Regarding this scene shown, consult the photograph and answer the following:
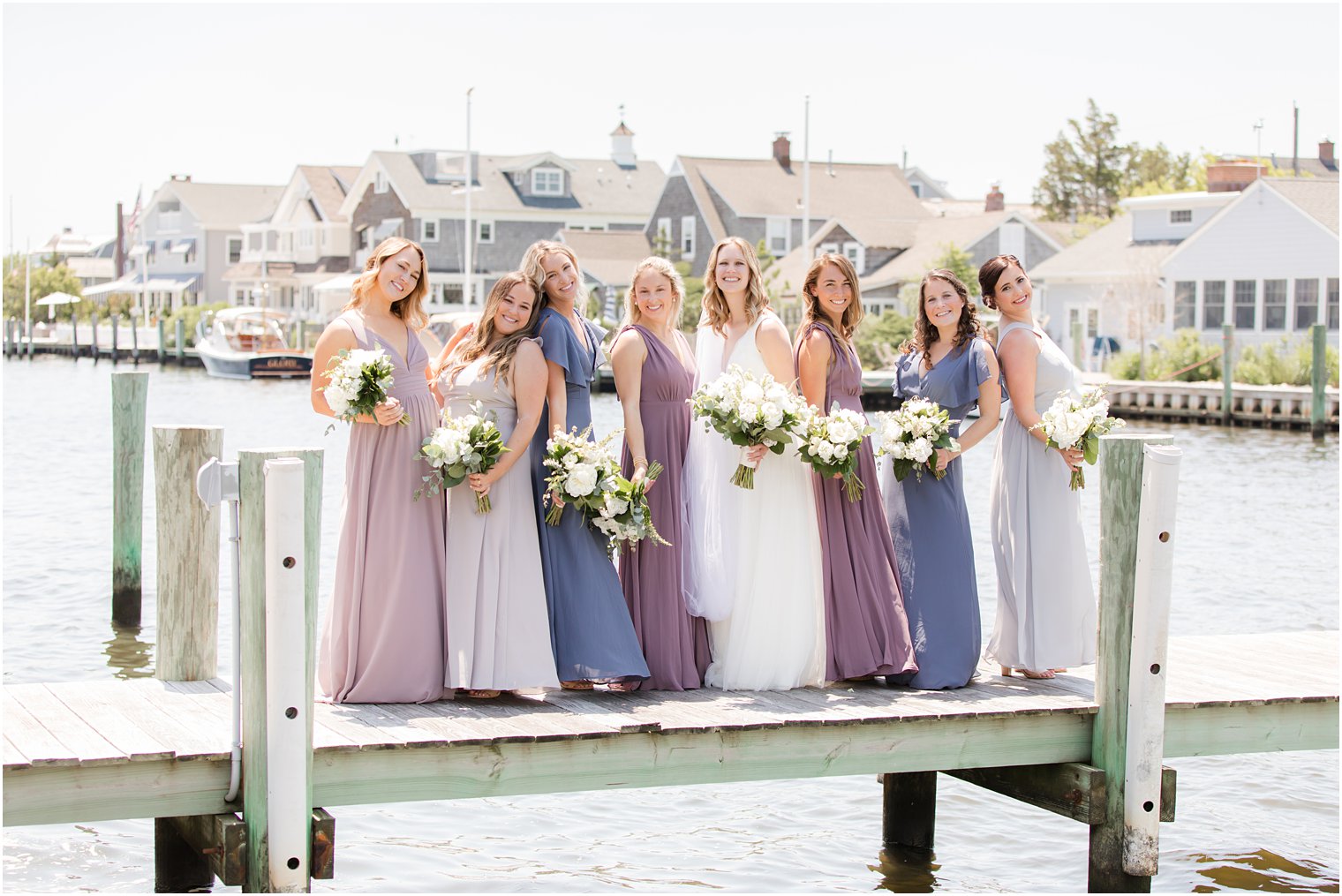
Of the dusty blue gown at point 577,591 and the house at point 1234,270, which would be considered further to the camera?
the house at point 1234,270

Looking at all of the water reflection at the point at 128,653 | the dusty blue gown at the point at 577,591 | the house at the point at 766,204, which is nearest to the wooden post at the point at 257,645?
the dusty blue gown at the point at 577,591

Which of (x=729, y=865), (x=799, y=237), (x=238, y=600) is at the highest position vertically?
(x=799, y=237)

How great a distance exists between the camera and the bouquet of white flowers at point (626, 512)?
24.2 feet

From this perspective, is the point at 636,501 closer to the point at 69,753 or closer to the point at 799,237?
the point at 69,753

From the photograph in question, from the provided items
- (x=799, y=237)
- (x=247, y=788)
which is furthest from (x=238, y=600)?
(x=799, y=237)

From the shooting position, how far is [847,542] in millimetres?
8008

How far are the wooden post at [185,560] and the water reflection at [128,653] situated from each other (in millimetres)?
5480

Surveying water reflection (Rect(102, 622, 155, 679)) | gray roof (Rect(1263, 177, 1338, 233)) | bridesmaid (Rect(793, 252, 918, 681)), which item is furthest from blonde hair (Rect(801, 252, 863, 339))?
gray roof (Rect(1263, 177, 1338, 233))

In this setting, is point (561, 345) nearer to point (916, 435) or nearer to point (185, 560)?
point (916, 435)

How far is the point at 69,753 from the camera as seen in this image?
6.48 m

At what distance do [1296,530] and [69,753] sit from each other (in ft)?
67.5

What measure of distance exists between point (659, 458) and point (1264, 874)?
4.56m

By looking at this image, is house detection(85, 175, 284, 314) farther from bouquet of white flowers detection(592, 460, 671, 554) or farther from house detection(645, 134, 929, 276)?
bouquet of white flowers detection(592, 460, 671, 554)

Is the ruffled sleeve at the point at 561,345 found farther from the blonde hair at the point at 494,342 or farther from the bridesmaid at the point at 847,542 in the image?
the bridesmaid at the point at 847,542
